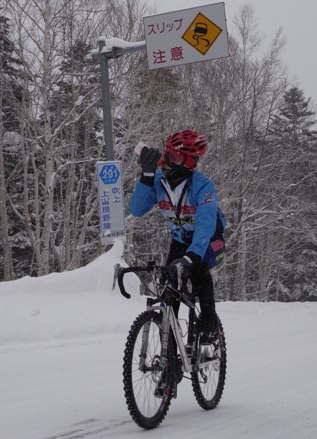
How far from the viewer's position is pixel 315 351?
6.83 meters

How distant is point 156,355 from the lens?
3.75 meters

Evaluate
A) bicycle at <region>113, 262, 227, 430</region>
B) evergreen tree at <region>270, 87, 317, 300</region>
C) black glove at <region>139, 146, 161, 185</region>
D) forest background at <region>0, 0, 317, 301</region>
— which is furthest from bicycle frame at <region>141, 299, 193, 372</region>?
evergreen tree at <region>270, 87, 317, 300</region>

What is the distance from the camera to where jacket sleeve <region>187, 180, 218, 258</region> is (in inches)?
148

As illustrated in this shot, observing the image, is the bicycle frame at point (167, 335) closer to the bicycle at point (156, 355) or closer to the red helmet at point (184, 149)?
the bicycle at point (156, 355)

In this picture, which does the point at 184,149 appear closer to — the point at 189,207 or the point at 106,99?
the point at 189,207

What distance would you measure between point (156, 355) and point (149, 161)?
1235 mm

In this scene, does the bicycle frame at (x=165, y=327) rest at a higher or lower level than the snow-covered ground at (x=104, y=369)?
higher

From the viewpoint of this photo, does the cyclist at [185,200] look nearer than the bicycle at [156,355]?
No

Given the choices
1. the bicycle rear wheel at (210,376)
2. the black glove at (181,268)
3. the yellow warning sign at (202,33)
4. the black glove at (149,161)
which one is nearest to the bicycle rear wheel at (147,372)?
the black glove at (181,268)

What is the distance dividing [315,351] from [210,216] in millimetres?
3636

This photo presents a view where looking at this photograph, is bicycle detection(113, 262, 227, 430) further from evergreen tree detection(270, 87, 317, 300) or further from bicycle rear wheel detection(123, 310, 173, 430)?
evergreen tree detection(270, 87, 317, 300)

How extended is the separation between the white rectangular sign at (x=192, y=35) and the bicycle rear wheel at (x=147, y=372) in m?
6.70

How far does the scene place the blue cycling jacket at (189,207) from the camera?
380cm

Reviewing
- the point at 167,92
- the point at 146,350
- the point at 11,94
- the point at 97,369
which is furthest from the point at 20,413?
→ the point at 167,92
